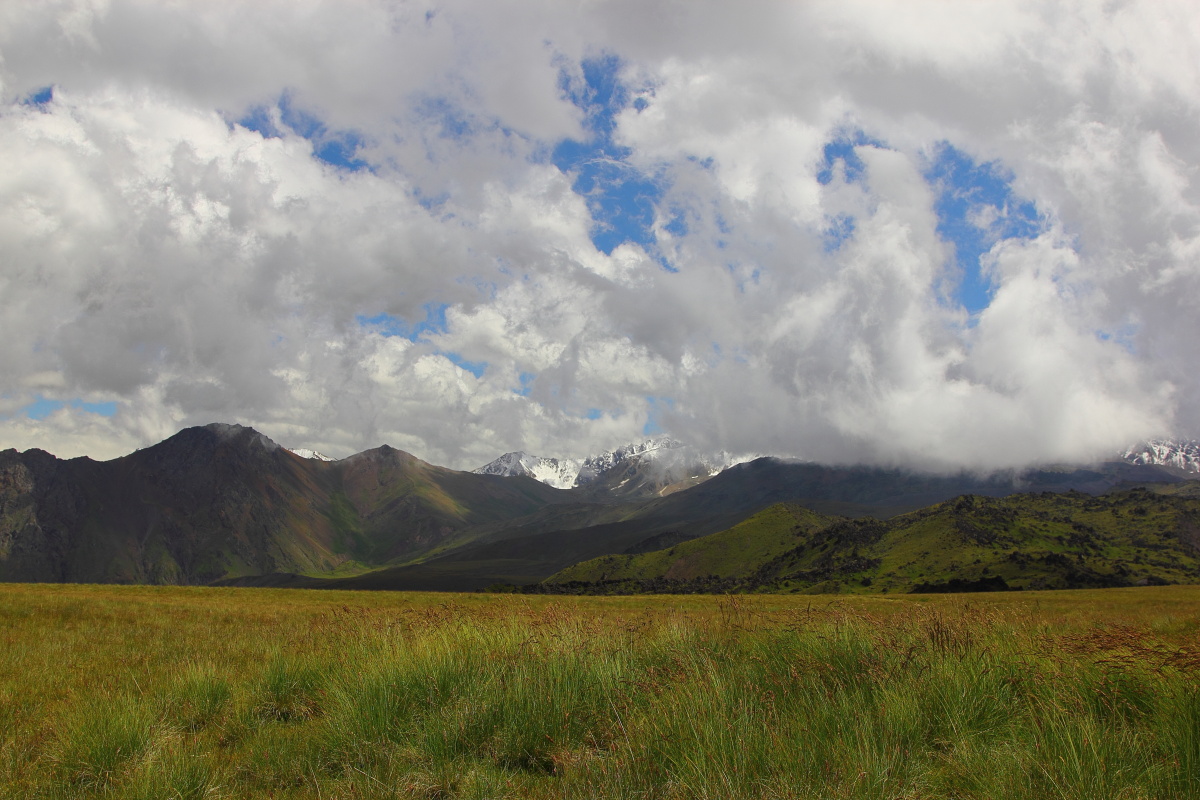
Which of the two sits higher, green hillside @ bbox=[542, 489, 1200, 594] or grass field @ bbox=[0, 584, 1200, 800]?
grass field @ bbox=[0, 584, 1200, 800]

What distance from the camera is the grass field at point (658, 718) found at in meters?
6.51

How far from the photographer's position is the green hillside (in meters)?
133

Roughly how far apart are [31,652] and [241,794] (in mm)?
14538

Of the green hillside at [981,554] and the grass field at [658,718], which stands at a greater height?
the grass field at [658,718]

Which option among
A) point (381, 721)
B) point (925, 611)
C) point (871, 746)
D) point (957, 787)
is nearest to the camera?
point (957, 787)

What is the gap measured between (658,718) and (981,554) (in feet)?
540

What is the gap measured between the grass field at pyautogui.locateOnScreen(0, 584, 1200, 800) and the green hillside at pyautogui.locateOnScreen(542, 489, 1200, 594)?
135390mm

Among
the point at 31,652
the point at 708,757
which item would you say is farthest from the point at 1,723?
the point at 708,757

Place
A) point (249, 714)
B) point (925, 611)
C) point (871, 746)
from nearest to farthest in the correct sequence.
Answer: point (871, 746) < point (249, 714) < point (925, 611)

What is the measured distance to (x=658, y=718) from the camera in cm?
772

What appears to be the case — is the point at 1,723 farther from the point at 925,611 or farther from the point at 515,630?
the point at 925,611

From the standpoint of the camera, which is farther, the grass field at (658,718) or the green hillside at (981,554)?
the green hillside at (981,554)

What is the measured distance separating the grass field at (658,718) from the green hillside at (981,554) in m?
135

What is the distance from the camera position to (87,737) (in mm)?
8188
